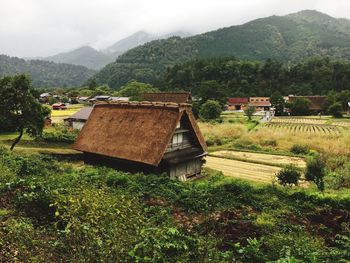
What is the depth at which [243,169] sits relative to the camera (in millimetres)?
26656

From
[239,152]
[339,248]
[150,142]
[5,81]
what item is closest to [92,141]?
[150,142]

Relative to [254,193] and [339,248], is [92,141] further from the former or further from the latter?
[339,248]

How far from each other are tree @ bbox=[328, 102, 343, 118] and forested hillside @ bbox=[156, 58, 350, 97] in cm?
1549

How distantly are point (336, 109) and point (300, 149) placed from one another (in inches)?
1489

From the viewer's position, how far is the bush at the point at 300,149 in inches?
1323

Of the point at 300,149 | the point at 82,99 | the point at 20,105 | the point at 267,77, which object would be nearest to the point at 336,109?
the point at 267,77

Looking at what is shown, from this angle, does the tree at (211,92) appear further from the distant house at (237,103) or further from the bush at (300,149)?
the bush at (300,149)

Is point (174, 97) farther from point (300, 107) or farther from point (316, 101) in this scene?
point (316, 101)

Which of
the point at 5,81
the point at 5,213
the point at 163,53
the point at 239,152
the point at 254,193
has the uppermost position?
the point at 163,53

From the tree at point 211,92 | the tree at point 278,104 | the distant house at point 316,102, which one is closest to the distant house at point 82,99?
the tree at point 211,92

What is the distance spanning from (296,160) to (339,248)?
22573 millimetres

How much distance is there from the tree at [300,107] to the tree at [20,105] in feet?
187

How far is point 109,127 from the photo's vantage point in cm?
2348

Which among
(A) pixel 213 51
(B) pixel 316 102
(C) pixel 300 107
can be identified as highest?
(A) pixel 213 51
